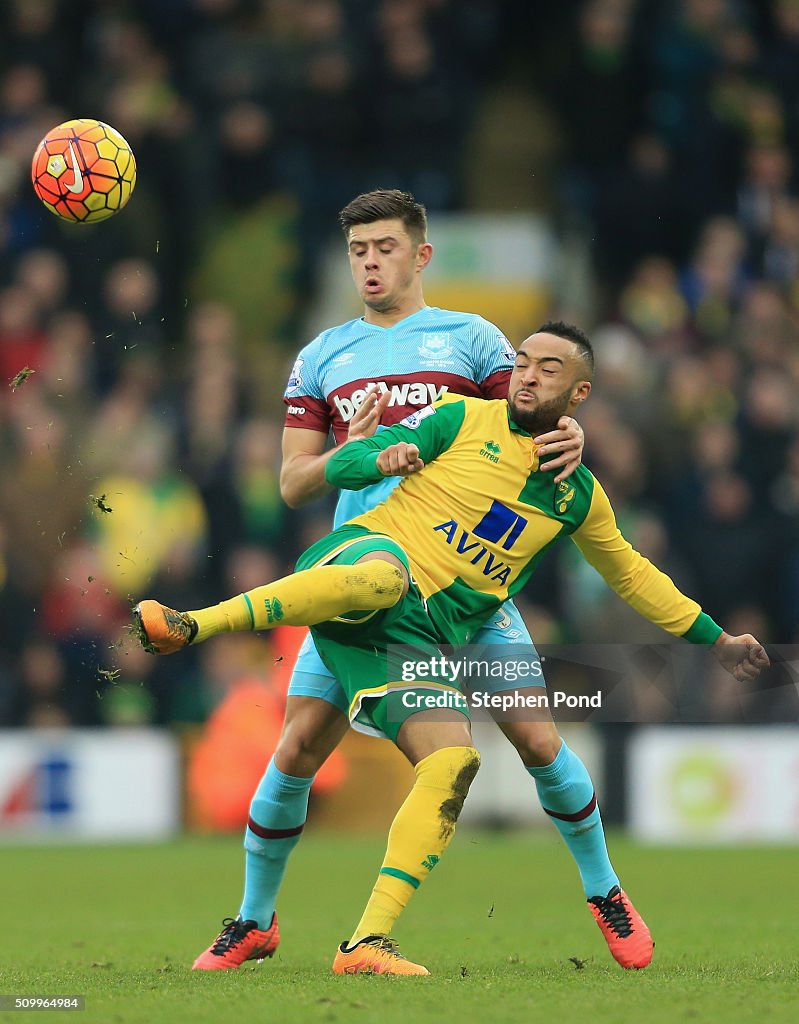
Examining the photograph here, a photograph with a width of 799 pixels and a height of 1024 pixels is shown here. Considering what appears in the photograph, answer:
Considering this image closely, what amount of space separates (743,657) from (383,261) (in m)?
1.84

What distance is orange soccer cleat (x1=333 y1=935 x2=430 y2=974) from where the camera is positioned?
19.2 feet

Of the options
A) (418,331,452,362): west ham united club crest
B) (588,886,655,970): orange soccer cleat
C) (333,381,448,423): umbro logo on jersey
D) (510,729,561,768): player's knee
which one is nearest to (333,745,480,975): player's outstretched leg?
(510,729,561,768): player's knee

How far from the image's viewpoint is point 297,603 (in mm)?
5832

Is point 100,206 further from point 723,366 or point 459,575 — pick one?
point 723,366

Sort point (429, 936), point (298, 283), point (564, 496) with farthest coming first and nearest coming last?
point (298, 283)
point (429, 936)
point (564, 496)

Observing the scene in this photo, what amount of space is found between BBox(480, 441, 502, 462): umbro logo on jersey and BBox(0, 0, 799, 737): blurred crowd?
498 cm

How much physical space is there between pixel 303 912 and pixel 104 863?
296cm

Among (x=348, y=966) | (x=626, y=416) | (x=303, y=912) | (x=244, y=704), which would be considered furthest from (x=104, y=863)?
(x=348, y=966)

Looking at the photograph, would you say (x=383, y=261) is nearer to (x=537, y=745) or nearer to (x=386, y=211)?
(x=386, y=211)

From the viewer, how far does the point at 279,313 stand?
15.7 metres

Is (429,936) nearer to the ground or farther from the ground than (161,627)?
nearer to the ground

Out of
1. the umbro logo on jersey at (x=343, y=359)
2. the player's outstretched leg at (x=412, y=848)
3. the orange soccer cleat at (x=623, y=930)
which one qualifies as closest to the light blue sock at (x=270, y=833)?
the player's outstretched leg at (x=412, y=848)

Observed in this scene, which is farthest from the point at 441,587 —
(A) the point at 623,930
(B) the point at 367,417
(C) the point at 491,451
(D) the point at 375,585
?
(A) the point at 623,930

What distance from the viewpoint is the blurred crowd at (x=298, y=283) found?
12609 mm
